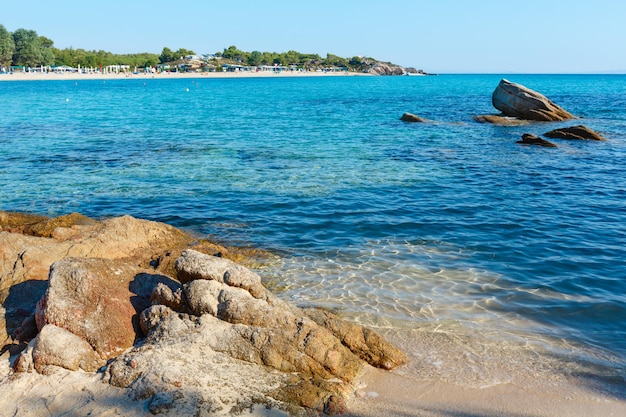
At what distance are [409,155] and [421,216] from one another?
36.9ft

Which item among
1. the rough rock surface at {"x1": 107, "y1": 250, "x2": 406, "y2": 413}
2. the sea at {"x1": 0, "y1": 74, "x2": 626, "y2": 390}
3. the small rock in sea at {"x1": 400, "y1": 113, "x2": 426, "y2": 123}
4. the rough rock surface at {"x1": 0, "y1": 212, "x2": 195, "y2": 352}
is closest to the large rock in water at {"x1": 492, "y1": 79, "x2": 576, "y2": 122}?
the sea at {"x1": 0, "y1": 74, "x2": 626, "y2": 390}

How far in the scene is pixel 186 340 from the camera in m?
7.44

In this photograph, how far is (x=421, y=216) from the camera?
16.7 m

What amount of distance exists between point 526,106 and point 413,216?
29.6 metres

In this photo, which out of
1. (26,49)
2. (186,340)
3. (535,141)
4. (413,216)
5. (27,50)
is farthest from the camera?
(26,49)

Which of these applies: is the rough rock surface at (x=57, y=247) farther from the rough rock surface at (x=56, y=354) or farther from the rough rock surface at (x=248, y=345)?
the rough rock surface at (x=248, y=345)

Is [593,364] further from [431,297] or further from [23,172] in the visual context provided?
[23,172]

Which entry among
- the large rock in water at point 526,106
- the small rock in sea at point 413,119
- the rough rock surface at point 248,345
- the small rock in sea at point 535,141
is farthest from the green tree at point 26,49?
the rough rock surface at point 248,345

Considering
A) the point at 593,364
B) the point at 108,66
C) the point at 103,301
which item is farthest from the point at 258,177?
the point at 108,66

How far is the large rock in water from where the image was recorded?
1619 inches

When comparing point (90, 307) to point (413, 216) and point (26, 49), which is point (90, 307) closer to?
point (413, 216)

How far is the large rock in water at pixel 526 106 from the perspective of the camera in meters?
41.1

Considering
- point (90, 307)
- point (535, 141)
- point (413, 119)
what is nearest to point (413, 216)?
point (90, 307)

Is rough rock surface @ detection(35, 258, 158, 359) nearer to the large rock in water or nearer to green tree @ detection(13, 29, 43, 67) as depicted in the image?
the large rock in water
